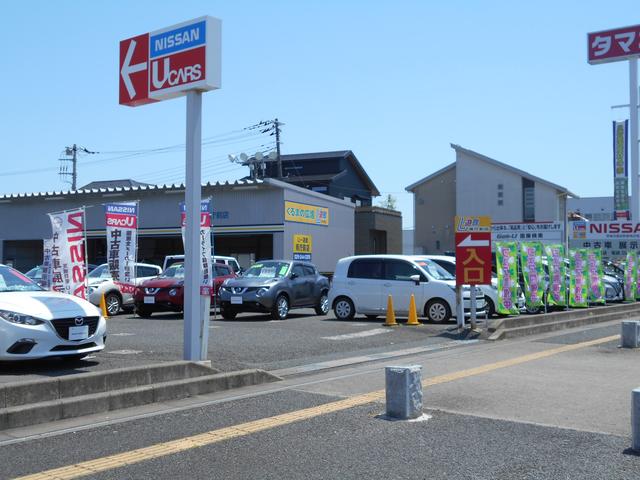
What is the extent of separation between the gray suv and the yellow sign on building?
485 inches

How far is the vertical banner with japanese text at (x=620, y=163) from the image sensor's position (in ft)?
114

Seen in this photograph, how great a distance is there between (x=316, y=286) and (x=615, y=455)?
14861mm

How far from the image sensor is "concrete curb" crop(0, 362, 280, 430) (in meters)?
7.11

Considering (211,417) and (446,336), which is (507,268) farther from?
(211,417)

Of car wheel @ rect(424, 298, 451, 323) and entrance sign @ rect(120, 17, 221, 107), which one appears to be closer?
entrance sign @ rect(120, 17, 221, 107)

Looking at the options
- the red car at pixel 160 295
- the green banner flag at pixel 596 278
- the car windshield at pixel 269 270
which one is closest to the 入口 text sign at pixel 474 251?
the car windshield at pixel 269 270

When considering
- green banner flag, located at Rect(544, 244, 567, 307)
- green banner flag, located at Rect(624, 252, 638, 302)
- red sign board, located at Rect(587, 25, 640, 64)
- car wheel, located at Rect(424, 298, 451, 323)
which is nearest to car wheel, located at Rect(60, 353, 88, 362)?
car wheel, located at Rect(424, 298, 451, 323)

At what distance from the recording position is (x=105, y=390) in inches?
320

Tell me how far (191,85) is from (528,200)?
45.2m

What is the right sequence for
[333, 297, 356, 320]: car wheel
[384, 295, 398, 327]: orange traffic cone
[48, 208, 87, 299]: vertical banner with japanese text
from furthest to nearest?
[333, 297, 356, 320]: car wheel < [384, 295, 398, 327]: orange traffic cone < [48, 208, 87, 299]: vertical banner with japanese text

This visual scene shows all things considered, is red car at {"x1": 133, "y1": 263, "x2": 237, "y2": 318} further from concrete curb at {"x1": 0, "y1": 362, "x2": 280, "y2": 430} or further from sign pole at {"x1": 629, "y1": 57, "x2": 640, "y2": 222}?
sign pole at {"x1": 629, "y1": 57, "x2": 640, "y2": 222}

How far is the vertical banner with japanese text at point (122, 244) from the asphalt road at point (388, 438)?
39.3ft

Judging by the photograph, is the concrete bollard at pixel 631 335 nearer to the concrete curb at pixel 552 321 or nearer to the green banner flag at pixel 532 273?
the concrete curb at pixel 552 321

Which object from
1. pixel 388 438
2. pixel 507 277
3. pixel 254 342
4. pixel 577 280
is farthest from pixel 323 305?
pixel 388 438
